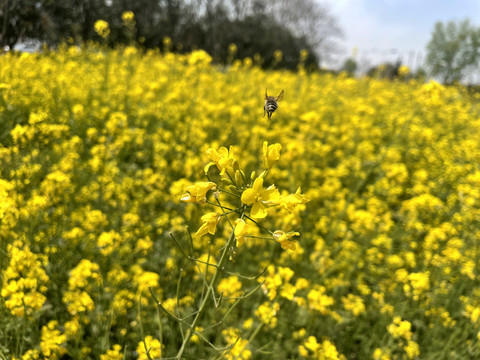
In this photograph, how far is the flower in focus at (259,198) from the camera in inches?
36.9

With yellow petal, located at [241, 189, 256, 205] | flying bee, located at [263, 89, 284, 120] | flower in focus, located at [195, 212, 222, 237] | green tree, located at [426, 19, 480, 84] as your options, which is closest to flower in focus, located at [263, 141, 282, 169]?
yellow petal, located at [241, 189, 256, 205]

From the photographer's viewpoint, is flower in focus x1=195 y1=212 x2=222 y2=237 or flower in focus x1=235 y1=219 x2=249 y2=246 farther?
flower in focus x1=195 y1=212 x2=222 y2=237

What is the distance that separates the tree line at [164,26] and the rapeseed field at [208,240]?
23.9 inches

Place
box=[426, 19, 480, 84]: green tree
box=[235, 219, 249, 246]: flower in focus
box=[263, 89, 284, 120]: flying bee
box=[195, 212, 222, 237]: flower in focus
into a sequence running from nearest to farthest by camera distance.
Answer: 1. box=[235, 219, 249, 246]: flower in focus
2. box=[195, 212, 222, 237]: flower in focus
3. box=[263, 89, 284, 120]: flying bee
4. box=[426, 19, 480, 84]: green tree

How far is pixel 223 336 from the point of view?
6.16 feet

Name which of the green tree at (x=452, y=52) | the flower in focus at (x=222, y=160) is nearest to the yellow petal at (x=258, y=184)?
the flower in focus at (x=222, y=160)

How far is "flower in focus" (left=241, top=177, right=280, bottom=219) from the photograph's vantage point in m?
0.94

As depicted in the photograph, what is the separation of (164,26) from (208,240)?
1346 cm

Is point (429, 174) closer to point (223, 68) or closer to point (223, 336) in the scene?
point (223, 336)

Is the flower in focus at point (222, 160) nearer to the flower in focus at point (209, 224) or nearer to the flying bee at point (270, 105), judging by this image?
the flower in focus at point (209, 224)

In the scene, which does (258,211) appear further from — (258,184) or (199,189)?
(199,189)

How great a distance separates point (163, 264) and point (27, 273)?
863 millimetres

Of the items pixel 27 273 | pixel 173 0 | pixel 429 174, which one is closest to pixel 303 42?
pixel 173 0

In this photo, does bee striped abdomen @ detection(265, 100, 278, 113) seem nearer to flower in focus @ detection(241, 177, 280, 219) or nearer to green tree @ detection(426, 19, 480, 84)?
flower in focus @ detection(241, 177, 280, 219)
